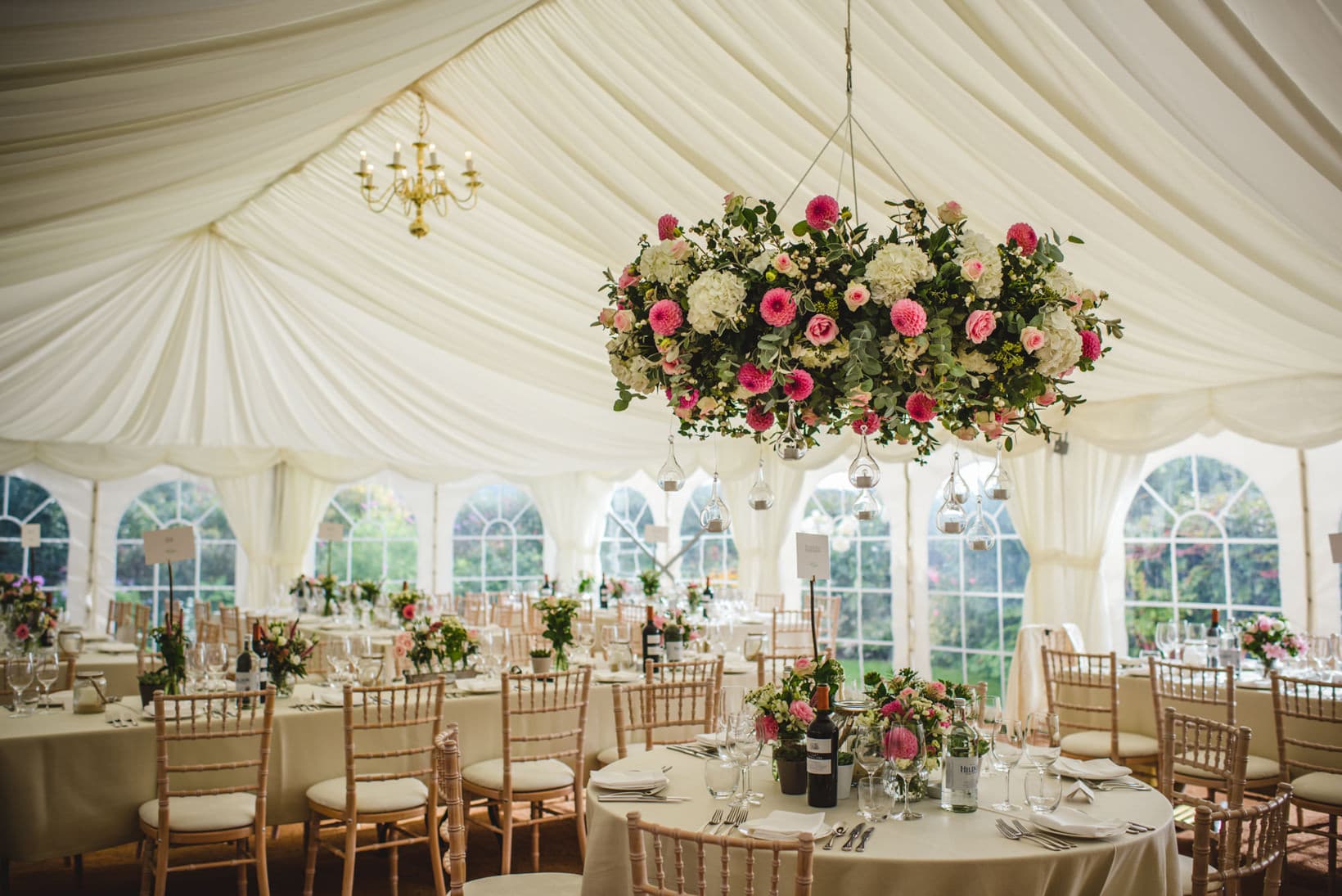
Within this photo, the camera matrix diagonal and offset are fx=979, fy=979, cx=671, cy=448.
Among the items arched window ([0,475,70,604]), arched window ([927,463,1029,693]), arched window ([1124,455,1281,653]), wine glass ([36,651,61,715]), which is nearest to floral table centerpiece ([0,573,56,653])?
wine glass ([36,651,61,715])

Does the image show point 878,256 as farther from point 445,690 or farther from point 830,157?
point 445,690

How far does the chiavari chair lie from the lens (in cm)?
486

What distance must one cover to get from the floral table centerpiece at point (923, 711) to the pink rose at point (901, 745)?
38 millimetres

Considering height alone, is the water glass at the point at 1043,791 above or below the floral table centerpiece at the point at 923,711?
below

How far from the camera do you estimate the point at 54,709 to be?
5016 mm

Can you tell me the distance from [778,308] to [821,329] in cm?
14

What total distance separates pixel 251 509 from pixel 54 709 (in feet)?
26.9

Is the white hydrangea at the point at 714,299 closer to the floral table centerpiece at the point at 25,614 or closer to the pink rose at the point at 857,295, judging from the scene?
the pink rose at the point at 857,295

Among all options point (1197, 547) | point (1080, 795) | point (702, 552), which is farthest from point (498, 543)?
point (1080, 795)

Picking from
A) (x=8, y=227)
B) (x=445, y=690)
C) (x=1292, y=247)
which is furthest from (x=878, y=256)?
(x=445, y=690)

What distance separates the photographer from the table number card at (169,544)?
543 cm

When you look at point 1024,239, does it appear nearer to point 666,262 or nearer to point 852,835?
point 666,262

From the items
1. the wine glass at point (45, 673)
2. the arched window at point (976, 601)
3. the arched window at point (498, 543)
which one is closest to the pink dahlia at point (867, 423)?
the wine glass at point (45, 673)

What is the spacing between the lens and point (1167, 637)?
627cm
